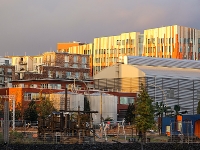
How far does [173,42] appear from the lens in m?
150

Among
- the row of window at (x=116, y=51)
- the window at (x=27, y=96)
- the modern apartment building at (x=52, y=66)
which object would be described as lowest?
the window at (x=27, y=96)

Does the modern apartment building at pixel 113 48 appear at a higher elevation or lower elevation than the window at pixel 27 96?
higher

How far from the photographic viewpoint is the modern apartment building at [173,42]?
150000mm

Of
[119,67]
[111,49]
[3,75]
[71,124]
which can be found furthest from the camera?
[111,49]

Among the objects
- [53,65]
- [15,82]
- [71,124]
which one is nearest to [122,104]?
[15,82]

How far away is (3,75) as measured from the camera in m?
141

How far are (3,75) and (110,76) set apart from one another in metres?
36.4

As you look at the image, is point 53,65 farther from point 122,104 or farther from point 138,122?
point 138,122

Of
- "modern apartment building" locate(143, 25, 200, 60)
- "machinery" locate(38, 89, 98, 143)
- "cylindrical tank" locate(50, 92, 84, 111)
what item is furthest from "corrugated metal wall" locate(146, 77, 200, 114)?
"machinery" locate(38, 89, 98, 143)

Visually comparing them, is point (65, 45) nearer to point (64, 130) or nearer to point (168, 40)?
point (168, 40)

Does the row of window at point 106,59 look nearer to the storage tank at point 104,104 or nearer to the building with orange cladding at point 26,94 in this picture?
the building with orange cladding at point 26,94

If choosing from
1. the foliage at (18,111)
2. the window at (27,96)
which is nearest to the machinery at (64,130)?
the foliage at (18,111)

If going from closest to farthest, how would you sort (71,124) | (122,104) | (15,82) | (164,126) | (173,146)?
1. (173,146)
2. (71,124)
3. (164,126)
4. (122,104)
5. (15,82)

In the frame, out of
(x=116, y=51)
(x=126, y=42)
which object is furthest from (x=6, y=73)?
(x=126, y=42)
